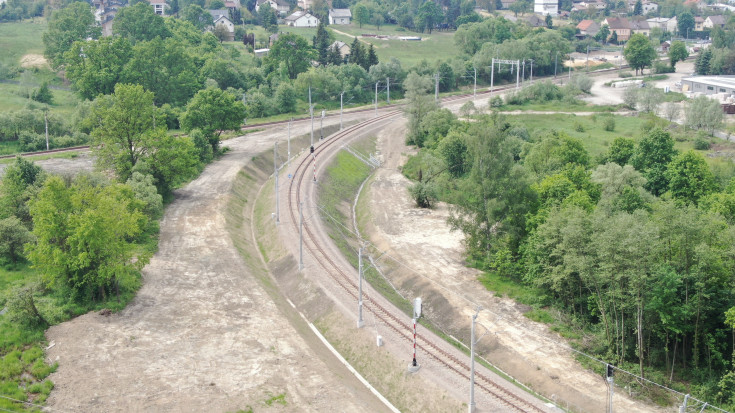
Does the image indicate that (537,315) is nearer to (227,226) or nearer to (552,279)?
(552,279)

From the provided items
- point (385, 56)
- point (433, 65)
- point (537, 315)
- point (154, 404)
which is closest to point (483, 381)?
point (537, 315)

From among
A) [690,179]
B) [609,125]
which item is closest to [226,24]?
[609,125]

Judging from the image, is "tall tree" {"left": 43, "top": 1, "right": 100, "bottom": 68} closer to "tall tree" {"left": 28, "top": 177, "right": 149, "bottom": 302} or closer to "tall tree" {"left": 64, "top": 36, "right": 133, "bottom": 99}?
"tall tree" {"left": 64, "top": 36, "right": 133, "bottom": 99}

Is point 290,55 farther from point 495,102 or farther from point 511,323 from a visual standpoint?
point 511,323

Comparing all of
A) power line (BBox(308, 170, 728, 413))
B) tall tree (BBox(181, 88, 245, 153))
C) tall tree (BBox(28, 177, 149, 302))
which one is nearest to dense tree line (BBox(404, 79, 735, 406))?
power line (BBox(308, 170, 728, 413))

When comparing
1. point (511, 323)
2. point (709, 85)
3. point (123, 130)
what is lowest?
point (511, 323)

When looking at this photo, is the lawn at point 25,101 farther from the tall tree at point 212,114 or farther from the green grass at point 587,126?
the green grass at point 587,126
